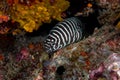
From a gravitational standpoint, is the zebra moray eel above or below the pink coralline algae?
above

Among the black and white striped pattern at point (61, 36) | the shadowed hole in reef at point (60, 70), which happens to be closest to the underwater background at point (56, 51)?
the shadowed hole in reef at point (60, 70)

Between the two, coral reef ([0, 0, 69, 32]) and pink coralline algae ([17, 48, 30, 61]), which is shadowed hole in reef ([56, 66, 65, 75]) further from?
pink coralline algae ([17, 48, 30, 61])

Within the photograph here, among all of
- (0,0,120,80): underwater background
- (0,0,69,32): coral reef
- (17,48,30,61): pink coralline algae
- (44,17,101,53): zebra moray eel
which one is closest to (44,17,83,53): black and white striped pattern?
(44,17,101,53): zebra moray eel

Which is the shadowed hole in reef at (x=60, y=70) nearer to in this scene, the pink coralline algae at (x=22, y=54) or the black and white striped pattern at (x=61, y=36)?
the black and white striped pattern at (x=61, y=36)

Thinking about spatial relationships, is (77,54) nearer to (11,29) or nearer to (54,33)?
(54,33)

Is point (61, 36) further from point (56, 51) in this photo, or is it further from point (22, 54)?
point (22, 54)

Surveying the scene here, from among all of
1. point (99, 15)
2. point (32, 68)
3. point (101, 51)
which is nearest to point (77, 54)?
point (101, 51)

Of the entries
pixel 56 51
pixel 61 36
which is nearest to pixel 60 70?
pixel 56 51
